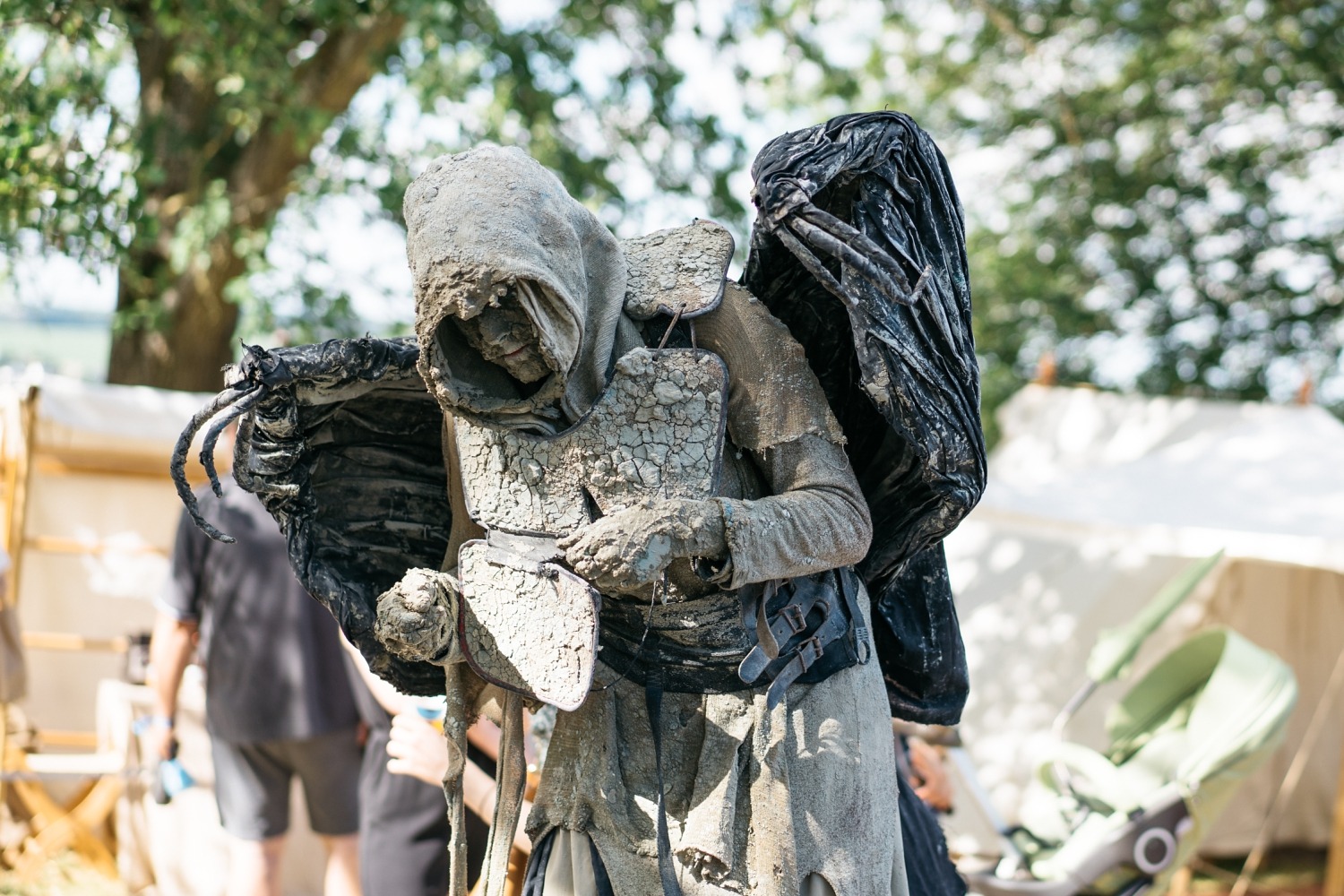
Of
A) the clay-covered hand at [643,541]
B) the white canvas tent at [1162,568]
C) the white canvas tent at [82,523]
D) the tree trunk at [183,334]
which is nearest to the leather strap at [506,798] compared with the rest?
A: the clay-covered hand at [643,541]

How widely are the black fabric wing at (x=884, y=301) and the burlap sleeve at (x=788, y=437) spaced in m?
0.09

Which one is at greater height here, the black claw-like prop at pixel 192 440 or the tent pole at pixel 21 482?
the black claw-like prop at pixel 192 440

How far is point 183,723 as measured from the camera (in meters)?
5.26

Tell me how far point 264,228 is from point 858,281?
5903mm

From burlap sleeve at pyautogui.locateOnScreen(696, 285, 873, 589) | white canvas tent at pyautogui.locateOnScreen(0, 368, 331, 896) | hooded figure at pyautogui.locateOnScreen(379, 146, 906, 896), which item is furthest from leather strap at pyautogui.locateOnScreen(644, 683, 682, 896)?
white canvas tent at pyautogui.locateOnScreen(0, 368, 331, 896)

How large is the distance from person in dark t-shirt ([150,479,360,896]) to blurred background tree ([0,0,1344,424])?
4.44 ft

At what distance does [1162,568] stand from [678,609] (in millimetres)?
5570

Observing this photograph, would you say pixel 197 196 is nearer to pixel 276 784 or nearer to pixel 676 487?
pixel 276 784

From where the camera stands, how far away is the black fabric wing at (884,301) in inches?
75.0

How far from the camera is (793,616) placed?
6.74 ft

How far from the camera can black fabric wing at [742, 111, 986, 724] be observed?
6.25 ft

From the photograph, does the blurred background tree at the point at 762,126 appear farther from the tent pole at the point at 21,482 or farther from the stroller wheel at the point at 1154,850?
the stroller wheel at the point at 1154,850

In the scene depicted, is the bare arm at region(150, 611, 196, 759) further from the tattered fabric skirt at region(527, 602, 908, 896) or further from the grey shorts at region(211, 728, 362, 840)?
the tattered fabric skirt at region(527, 602, 908, 896)

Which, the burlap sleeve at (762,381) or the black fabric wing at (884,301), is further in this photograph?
the burlap sleeve at (762,381)
